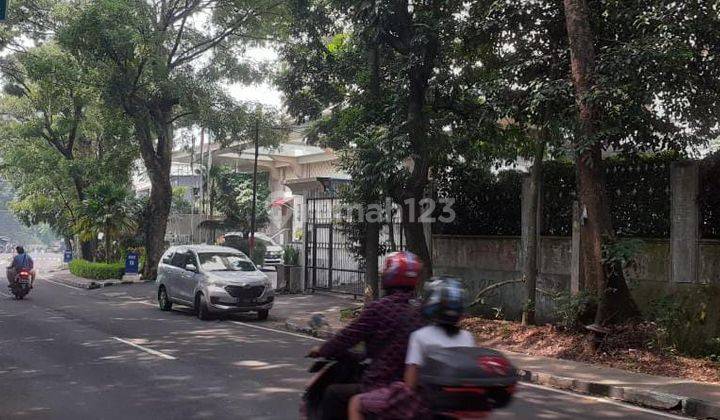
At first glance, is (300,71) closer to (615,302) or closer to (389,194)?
(389,194)

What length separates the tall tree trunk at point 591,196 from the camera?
11047 mm

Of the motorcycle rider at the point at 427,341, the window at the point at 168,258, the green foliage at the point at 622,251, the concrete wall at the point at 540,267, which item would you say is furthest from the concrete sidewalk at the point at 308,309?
the motorcycle rider at the point at 427,341

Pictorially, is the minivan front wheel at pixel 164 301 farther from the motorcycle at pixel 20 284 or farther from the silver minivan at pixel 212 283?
the motorcycle at pixel 20 284

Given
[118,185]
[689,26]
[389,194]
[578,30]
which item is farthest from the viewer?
[118,185]

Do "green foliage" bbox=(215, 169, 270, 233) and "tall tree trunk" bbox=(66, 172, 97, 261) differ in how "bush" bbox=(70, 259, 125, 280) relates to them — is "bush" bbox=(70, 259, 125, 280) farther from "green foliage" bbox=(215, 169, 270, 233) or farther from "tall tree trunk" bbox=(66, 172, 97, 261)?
"green foliage" bbox=(215, 169, 270, 233)

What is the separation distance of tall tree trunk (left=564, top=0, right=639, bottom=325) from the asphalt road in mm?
2722

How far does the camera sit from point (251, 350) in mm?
11344

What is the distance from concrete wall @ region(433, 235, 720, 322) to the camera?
39.1ft

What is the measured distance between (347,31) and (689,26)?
359 inches

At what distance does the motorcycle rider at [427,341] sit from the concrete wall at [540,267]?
9172 mm

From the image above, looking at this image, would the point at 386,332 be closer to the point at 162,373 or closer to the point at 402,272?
the point at 402,272

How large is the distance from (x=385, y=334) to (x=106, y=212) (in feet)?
92.1

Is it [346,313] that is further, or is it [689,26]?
[346,313]

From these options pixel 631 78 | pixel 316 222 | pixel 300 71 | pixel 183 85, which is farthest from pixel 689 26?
pixel 183 85
